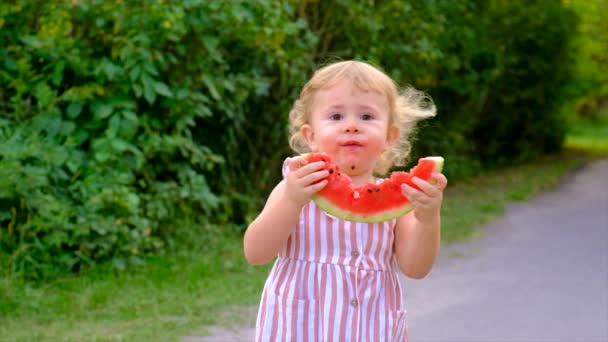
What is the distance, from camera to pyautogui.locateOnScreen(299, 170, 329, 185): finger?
305 cm

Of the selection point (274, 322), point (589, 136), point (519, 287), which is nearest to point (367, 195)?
point (274, 322)

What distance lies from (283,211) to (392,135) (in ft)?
1.97

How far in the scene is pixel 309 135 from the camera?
3537 mm

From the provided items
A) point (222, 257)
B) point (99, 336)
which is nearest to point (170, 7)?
point (222, 257)

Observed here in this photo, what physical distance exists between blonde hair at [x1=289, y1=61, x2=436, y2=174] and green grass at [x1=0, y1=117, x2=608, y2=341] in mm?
2316

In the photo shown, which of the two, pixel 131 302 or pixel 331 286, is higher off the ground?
pixel 331 286

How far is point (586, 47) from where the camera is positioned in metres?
20.1

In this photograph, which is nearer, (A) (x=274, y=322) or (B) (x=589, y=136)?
(A) (x=274, y=322)

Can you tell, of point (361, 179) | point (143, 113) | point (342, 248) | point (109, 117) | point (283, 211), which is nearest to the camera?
point (283, 211)

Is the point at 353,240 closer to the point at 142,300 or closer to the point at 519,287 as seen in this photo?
the point at 142,300

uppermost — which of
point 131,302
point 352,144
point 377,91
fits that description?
point 377,91

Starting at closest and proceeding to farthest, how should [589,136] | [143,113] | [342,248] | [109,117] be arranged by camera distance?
[342,248] → [109,117] → [143,113] → [589,136]

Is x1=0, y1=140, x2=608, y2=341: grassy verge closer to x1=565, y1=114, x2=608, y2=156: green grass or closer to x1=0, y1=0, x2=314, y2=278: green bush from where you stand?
x1=0, y1=0, x2=314, y2=278: green bush

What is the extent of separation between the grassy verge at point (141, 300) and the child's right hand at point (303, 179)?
8.95 feet
